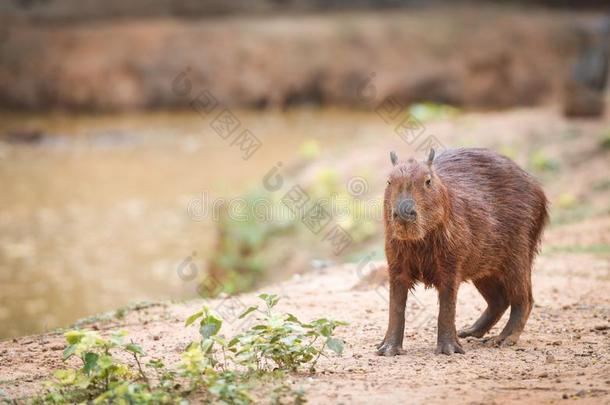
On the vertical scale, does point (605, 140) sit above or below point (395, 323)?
above

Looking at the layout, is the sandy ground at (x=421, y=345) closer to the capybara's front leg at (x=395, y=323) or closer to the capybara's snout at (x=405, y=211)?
the capybara's front leg at (x=395, y=323)

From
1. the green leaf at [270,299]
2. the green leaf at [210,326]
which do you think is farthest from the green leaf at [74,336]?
the green leaf at [270,299]

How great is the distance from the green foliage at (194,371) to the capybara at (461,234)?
697 mm

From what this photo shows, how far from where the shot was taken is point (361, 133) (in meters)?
18.6

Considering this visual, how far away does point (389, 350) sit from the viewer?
17.6 feet

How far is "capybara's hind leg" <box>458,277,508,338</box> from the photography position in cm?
607

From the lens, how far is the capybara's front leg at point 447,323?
541 centimetres

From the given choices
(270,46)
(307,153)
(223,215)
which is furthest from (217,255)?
(270,46)

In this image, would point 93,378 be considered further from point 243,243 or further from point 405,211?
point 243,243

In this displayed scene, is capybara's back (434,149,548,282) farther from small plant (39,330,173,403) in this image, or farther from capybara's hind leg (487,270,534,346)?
small plant (39,330,173,403)

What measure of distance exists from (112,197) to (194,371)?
10.6m

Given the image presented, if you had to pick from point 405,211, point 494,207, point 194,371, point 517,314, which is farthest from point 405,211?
point 194,371

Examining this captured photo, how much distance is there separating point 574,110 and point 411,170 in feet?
30.2

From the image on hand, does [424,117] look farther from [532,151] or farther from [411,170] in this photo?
[411,170]
